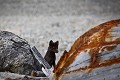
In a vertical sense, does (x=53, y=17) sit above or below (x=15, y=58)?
below

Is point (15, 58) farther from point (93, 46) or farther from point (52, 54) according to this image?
point (93, 46)

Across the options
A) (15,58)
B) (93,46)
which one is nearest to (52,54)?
(15,58)

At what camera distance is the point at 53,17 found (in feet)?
47.6

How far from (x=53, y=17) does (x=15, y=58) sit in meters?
11.4

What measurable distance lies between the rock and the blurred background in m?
4.84

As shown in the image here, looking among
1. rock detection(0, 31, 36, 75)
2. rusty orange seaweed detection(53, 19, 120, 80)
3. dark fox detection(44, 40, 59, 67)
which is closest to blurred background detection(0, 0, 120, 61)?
dark fox detection(44, 40, 59, 67)

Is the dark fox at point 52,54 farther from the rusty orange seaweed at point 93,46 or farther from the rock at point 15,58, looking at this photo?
the rusty orange seaweed at point 93,46

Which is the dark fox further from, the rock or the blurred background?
the blurred background

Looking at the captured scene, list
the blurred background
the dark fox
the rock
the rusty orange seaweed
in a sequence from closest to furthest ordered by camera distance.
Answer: the rusty orange seaweed
the rock
the dark fox
the blurred background

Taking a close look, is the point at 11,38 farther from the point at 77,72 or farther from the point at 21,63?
the point at 77,72

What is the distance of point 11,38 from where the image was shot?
11.5 feet

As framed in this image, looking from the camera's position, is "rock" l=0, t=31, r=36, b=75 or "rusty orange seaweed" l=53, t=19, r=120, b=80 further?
"rock" l=0, t=31, r=36, b=75

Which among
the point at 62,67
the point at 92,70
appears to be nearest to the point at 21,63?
the point at 62,67

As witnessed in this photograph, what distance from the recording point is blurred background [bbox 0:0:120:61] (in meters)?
10.7
